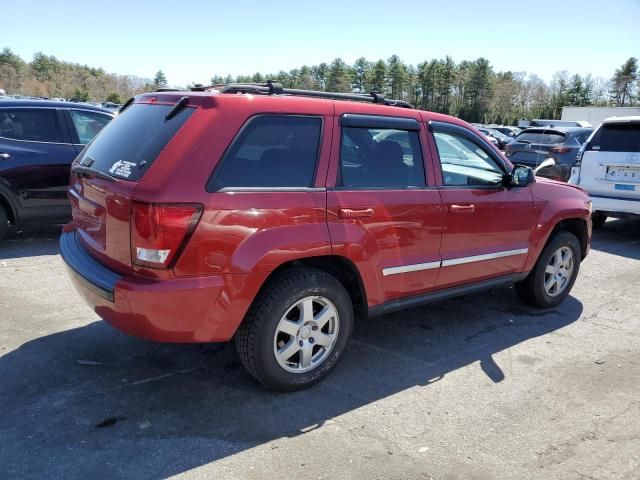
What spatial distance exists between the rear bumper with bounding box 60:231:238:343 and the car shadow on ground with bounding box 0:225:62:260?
12.6 ft

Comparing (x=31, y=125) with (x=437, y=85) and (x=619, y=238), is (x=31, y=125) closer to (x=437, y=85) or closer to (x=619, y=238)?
(x=619, y=238)

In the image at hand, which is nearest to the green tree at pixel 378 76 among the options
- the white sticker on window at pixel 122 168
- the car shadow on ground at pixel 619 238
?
the car shadow on ground at pixel 619 238

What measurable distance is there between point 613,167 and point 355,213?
6.38 metres

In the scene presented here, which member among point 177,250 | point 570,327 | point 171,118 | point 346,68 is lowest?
point 570,327

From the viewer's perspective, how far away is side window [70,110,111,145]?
22.4 ft

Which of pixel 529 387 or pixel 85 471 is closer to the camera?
pixel 85 471

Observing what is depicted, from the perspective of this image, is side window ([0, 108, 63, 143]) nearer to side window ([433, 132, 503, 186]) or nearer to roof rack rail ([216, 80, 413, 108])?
roof rack rail ([216, 80, 413, 108])

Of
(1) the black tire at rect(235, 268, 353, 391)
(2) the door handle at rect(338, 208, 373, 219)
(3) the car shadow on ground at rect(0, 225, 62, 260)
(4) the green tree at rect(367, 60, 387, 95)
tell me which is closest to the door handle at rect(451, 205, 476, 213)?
(2) the door handle at rect(338, 208, 373, 219)

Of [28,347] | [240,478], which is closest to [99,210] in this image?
[28,347]

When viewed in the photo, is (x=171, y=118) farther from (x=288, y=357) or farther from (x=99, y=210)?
(x=288, y=357)

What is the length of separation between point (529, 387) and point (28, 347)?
11.9ft

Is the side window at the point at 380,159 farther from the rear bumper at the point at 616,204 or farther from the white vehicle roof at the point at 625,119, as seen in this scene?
the white vehicle roof at the point at 625,119

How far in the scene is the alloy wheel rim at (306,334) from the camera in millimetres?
3285

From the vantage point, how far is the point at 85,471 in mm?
2541
